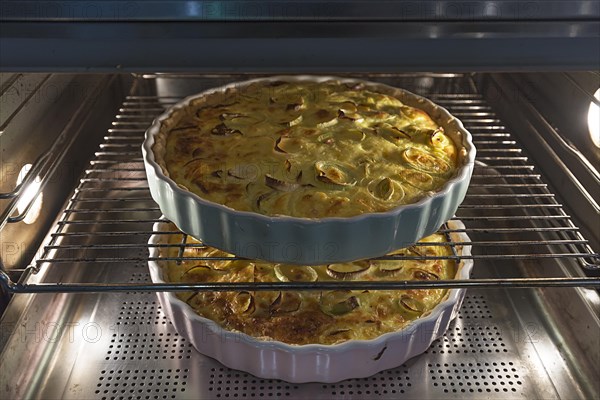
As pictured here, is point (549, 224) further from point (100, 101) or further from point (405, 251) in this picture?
point (100, 101)

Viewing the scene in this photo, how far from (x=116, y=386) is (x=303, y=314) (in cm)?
43

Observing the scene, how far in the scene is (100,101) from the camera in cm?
174

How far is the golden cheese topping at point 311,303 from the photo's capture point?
3.85ft

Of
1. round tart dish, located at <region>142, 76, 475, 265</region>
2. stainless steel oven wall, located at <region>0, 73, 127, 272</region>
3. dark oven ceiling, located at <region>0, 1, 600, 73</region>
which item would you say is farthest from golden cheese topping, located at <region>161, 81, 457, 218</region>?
dark oven ceiling, located at <region>0, 1, 600, 73</region>

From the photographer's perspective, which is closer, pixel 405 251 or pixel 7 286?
pixel 7 286

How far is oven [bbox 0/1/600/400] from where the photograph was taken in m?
0.70

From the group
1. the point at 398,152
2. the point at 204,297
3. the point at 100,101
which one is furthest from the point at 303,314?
the point at 100,101

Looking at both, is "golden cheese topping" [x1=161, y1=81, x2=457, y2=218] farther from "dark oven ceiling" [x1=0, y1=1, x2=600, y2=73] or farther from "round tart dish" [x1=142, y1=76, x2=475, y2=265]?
"dark oven ceiling" [x1=0, y1=1, x2=600, y2=73]

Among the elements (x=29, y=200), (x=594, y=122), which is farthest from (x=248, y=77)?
(x=594, y=122)

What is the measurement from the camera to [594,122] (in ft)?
4.38

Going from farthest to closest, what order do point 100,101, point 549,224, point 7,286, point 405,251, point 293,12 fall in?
1. point 100,101
2. point 549,224
3. point 405,251
4. point 7,286
5. point 293,12

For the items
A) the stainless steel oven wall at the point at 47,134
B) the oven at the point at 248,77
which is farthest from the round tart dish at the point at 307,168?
the stainless steel oven wall at the point at 47,134

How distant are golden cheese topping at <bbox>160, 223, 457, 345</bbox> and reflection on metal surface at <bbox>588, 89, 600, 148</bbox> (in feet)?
1.55

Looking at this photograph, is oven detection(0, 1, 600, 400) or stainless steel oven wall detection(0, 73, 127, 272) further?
stainless steel oven wall detection(0, 73, 127, 272)
